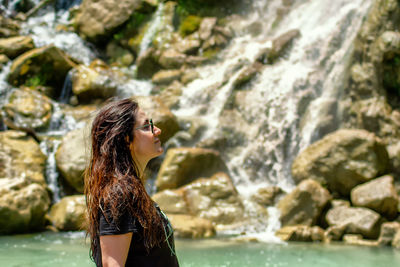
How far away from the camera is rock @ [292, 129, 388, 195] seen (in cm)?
916

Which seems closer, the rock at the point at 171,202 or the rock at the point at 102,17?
the rock at the point at 171,202

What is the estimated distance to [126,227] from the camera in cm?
172

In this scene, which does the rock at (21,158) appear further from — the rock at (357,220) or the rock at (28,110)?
the rock at (357,220)

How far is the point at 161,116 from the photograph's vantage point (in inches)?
439

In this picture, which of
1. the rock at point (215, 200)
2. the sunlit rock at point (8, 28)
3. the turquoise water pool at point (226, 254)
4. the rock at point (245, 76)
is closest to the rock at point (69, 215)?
the turquoise water pool at point (226, 254)

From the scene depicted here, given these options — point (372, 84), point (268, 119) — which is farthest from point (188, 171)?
point (372, 84)

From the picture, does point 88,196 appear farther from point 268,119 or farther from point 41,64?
point 41,64

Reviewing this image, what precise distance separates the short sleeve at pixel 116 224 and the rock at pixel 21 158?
889 centimetres

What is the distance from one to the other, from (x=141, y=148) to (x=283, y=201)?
728 centimetres

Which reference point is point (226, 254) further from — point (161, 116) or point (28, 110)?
point (28, 110)

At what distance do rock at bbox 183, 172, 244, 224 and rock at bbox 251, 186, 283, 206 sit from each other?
51 cm

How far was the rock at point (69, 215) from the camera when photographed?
8805mm

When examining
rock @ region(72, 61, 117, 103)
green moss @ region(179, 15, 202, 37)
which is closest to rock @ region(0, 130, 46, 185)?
rock @ region(72, 61, 117, 103)

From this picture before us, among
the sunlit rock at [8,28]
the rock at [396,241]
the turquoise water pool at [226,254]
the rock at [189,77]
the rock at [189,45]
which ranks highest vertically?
the sunlit rock at [8,28]
